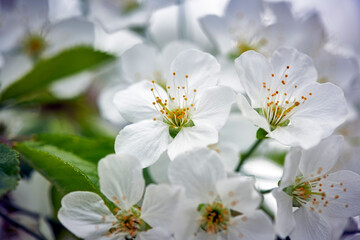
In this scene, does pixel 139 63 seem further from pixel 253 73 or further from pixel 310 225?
pixel 310 225

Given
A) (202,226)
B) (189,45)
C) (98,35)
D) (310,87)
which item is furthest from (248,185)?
(98,35)

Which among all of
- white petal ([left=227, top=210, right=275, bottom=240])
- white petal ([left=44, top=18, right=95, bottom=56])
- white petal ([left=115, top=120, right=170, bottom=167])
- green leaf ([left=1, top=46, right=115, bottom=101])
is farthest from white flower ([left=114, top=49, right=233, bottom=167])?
white petal ([left=44, top=18, right=95, bottom=56])

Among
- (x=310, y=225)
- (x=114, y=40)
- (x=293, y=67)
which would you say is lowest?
(x=310, y=225)

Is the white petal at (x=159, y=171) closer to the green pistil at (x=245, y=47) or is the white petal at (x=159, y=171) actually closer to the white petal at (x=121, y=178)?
the white petal at (x=121, y=178)

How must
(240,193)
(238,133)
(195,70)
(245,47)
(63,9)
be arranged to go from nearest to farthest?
(240,193), (195,70), (238,133), (245,47), (63,9)

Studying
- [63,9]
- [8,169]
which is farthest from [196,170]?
[63,9]

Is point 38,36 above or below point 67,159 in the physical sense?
above

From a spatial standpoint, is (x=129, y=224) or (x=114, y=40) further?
(x=114, y=40)

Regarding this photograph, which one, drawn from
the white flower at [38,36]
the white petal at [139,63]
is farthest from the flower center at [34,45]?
the white petal at [139,63]
